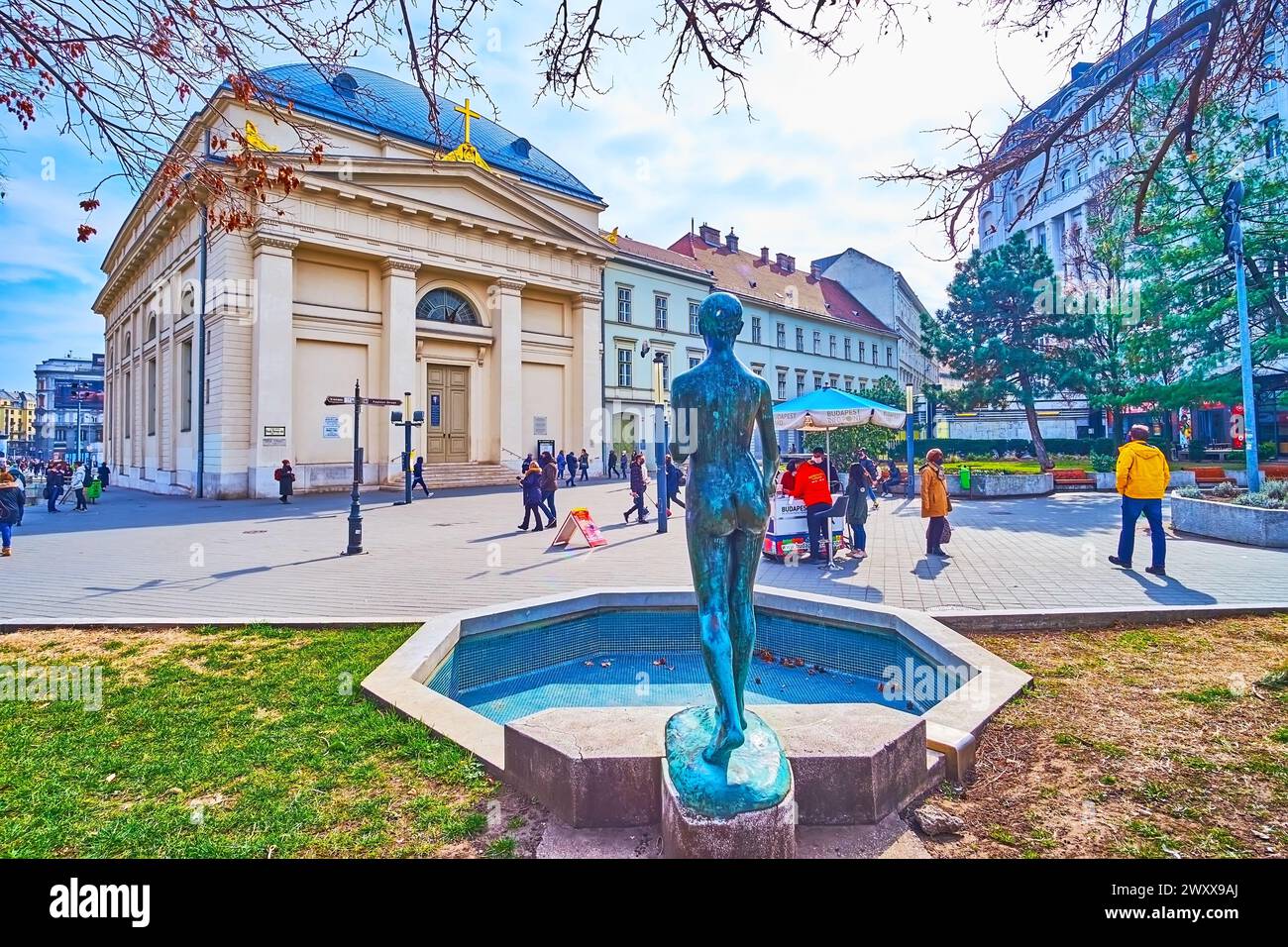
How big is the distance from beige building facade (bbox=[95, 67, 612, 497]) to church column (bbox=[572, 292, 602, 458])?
0.09 metres

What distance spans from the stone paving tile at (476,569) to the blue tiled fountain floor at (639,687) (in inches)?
68.9

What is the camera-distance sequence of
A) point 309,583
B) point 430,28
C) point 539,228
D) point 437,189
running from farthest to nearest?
point 539,228 → point 437,189 → point 309,583 → point 430,28

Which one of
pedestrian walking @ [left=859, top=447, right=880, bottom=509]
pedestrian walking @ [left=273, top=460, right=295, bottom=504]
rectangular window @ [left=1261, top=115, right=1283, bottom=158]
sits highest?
rectangular window @ [left=1261, top=115, right=1283, bottom=158]

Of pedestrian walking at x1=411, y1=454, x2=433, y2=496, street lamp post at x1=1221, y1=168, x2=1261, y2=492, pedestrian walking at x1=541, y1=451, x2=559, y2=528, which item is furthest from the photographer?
pedestrian walking at x1=411, y1=454, x2=433, y2=496

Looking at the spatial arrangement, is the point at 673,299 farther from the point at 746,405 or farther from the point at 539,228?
the point at 746,405

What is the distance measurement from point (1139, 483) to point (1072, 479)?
17.9 metres

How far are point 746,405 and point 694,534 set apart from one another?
660mm

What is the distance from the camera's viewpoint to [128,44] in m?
3.89

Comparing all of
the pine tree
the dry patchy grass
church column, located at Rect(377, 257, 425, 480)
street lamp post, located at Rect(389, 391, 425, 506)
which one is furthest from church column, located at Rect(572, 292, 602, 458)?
the dry patchy grass

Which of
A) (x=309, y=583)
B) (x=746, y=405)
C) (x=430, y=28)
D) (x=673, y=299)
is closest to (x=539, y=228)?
(x=673, y=299)

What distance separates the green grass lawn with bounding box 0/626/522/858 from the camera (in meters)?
2.98

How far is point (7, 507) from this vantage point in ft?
39.6

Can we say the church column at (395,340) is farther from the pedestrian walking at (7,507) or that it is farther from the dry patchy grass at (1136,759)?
the dry patchy grass at (1136,759)

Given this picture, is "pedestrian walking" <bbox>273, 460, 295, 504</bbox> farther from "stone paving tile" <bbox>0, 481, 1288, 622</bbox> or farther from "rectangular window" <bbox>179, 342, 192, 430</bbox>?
"rectangular window" <bbox>179, 342, 192, 430</bbox>
